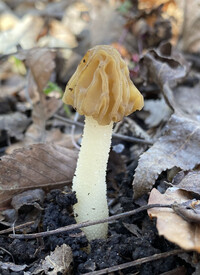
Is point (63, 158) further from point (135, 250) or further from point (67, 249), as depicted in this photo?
point (135, 250)

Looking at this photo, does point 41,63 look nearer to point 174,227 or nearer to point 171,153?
point 171,153

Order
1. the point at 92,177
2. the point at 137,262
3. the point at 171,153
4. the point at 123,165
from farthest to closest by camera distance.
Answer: the point at 123,165, the point at 171,153, the point at 92,177, the point at 137,262

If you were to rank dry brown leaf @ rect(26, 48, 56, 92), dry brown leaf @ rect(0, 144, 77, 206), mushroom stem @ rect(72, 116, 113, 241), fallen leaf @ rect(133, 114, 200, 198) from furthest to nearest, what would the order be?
dry brown leaf @ rect(26, 48, 56, 92) → dry brown leaf @ rect(0, 144, 77, 206) → fallen leaf @ rect(133, 114, 200, 198) → mushroom stem @ rect(72, 116, 113, 241)

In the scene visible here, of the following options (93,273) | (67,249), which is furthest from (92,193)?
(93,273)

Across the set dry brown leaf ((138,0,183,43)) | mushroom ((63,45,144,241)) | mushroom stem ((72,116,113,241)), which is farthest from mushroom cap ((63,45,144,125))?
dry brown leaf ((138,0,183,43))

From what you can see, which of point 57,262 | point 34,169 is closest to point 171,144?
point 34,169

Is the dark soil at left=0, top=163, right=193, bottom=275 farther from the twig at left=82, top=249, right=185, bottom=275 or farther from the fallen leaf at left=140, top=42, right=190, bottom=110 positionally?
the fallen leaf at left=140, top=42, right=190, bottom=110

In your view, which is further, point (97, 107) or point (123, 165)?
point (123, 165)
